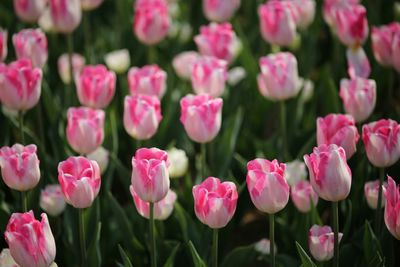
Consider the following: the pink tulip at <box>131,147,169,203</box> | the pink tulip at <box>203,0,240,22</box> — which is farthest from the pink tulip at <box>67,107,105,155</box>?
the pink tulip at <box>203,0,240,22</box>

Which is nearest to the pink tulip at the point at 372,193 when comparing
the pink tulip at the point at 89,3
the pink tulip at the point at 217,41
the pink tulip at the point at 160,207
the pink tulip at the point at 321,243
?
the pink tulip at the point at 321,243

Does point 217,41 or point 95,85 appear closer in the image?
point 95,85

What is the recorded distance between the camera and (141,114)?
6.83 feet

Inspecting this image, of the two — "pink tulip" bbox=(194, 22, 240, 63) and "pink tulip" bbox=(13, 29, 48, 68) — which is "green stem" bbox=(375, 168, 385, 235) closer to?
"pink tulip" bbox=(194, 22, 240, 63)

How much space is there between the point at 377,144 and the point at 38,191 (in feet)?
3.22

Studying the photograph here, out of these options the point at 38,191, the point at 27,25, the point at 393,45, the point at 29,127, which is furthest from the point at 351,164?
the point at 27,25

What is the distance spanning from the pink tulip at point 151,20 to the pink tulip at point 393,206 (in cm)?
126

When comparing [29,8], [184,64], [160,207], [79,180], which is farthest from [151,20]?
[79,180]

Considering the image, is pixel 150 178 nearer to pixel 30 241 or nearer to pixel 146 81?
pixel 30 241

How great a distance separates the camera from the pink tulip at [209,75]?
232 centimetres

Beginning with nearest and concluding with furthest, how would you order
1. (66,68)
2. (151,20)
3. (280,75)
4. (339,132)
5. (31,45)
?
1. (339,132)
2. (280,75)
3. (31,45)
4. (151,20)
5. (66,68)

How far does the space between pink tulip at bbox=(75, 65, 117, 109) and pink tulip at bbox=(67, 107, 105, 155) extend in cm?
21

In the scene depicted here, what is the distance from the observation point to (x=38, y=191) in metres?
2.20

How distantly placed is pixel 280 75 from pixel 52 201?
0.77 m
